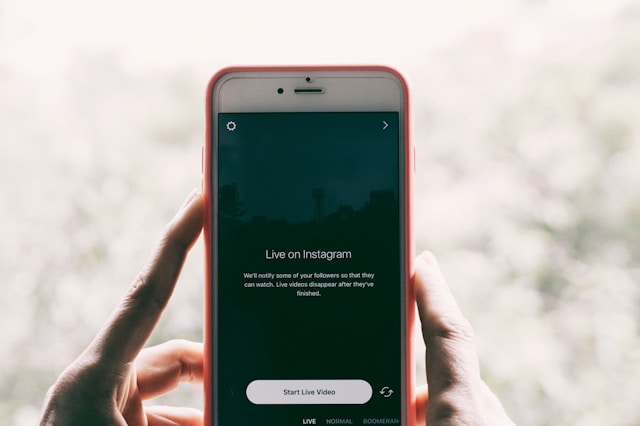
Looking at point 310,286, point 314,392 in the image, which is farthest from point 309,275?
point 314,392

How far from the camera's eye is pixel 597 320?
3.48 ft

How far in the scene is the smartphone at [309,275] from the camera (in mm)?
700

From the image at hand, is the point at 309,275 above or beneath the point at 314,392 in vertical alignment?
above

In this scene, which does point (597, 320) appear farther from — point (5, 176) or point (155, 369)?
point (5, 176)

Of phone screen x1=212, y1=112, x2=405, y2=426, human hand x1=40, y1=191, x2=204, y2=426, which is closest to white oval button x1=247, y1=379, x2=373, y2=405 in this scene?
phone screen x1=212, y1=112, x2=405, y2=426

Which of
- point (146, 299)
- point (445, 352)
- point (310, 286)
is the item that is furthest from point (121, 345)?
point (445, 352)

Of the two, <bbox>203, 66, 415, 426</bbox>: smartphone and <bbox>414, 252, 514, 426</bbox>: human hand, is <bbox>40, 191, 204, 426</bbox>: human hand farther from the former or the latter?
<bbox>414, 252, 514, 426</bbox>: human hand

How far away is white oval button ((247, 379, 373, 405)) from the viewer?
0.70 metres

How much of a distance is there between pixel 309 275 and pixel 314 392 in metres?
0.12

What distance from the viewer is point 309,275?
2.30 ft

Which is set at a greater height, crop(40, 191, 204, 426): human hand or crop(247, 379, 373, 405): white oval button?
crop(40, 191, 204, 426): human hand

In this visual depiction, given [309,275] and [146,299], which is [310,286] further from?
[146,299]

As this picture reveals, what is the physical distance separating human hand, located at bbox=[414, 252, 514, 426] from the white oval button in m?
0.09

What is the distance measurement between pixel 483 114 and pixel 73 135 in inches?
27.2
